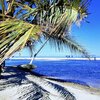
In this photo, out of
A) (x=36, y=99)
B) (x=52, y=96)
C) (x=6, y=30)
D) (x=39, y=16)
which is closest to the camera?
(x=6, y=30)

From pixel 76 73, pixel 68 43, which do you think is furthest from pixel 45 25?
pixel 76 73

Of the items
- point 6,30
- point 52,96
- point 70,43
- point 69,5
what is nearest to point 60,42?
point 70,43

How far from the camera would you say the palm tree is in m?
5.81

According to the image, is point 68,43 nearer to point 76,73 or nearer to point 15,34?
point 15,34

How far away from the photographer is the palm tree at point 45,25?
581 cm

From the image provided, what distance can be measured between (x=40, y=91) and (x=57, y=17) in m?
3.77

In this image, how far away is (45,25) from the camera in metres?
6.90

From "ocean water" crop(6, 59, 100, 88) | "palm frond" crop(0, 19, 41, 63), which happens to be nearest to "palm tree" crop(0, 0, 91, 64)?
"palm frond" crop(0, 19, 41, 63)

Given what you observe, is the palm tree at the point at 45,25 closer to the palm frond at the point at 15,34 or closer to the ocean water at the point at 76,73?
the palm frond at the point at 15,34

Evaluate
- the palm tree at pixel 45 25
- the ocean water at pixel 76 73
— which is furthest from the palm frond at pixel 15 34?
the ocean water at pixel 76 73

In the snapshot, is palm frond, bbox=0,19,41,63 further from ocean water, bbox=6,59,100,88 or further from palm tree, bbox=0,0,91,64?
ocean water, bbox=6,59,100,88

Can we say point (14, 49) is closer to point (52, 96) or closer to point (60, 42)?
point (60, 42)

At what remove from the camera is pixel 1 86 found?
35.5 feet

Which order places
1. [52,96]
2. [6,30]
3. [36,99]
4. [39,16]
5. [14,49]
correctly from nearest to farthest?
[14,49] < [6,30] < [39,16] < [36,99] < [52,96]
